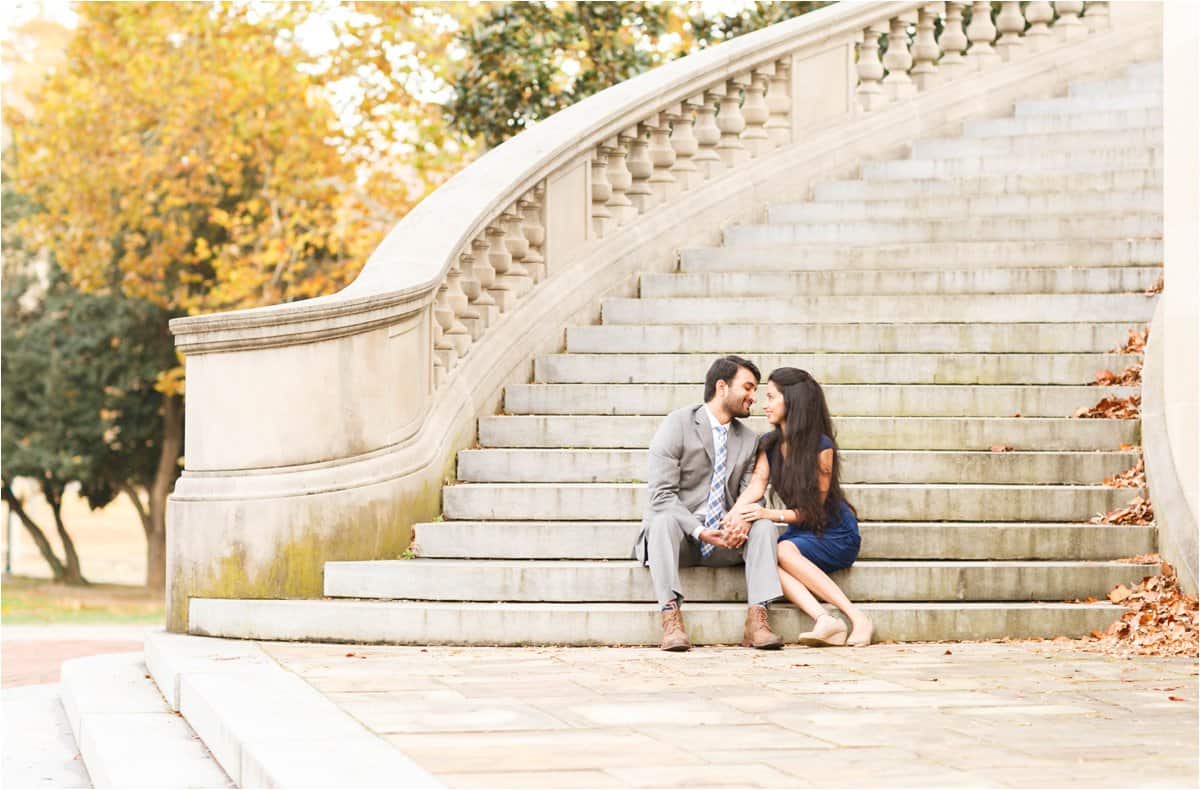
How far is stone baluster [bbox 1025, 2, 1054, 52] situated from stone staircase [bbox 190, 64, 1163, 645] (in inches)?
60.0

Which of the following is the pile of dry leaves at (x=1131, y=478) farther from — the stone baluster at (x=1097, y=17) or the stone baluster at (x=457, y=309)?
the stone baluster at (x=1097, y=17)

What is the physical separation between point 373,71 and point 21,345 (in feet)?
31.5

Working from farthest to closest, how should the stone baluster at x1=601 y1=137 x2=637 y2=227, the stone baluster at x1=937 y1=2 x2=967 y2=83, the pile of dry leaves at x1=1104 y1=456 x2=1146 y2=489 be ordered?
the stone baluster at x1=937 y1=2 x2=967 y2=83 → the stone baluster at x1=601 y1=137 x2=637 y2=227 → the pile of dry leaves at x1=1104 y1=456 x2=1146 y2=489

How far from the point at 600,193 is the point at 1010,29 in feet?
17.0

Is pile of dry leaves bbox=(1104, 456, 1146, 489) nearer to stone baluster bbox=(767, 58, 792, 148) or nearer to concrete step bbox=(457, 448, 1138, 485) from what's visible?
concrete step bbox=(457, 448, 1138, 485)

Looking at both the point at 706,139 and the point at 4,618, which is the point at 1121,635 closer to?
the point at 706,139

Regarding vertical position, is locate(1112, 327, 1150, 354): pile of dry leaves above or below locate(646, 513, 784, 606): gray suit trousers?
above

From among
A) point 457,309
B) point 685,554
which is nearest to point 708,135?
point 457,309

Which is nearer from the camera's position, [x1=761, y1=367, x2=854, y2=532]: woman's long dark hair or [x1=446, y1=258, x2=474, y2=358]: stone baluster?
[x1=761, y1=367, x2=854, y2=532]: woman's long dark hair

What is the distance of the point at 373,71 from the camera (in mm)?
22234

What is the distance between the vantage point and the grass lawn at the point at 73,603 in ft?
69.9

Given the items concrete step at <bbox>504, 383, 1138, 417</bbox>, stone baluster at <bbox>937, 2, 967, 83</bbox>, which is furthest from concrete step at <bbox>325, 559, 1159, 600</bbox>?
stone baluster at <bbox>937, 2, 967, 83</bbox>

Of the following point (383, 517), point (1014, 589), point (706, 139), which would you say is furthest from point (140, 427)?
point (1014, 589)

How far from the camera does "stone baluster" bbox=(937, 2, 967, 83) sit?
13.9m
